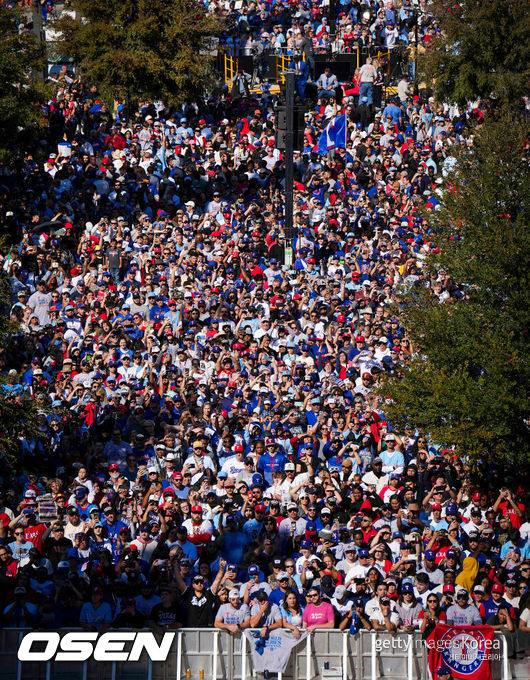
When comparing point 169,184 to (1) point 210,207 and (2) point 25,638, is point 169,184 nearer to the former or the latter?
(1) point 210,207

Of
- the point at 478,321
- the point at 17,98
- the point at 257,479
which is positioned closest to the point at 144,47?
the point at 17,98

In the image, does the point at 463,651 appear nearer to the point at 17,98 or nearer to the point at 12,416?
the point at 12,416

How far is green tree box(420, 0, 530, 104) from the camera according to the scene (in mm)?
32156

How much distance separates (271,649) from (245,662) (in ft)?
1.06

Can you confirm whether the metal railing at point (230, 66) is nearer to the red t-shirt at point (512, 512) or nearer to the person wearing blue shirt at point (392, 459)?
the person wearing blue shirt at point (392, 459)

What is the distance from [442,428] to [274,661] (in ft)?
17.4

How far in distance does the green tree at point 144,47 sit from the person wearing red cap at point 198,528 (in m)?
16.4

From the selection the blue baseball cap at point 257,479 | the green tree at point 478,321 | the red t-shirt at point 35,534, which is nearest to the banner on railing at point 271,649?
the red t-shirt at point 35,534

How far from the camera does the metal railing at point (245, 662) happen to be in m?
15.0

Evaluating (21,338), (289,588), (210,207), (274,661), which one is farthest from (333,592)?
(210,207)

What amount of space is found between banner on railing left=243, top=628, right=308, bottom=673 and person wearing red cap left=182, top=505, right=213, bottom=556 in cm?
283

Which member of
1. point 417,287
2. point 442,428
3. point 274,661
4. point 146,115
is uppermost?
point 146,115

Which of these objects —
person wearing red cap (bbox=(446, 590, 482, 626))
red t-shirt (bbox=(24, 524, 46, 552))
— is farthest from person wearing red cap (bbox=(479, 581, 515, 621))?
red t-shirt (bbox=(24, 524, 46, 552))

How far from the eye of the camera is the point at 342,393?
21.2m
